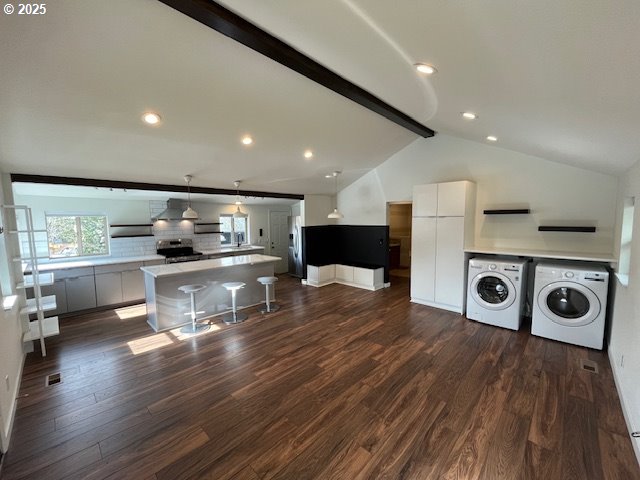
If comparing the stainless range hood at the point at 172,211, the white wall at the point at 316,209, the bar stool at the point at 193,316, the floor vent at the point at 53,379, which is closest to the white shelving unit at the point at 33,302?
the floor vent at the point at 53,379

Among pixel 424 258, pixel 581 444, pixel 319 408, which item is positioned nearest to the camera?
pixel 581 444

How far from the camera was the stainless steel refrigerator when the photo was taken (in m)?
7.00

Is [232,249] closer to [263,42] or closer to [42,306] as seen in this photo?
[42,306]

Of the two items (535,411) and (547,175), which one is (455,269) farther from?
(535,411)

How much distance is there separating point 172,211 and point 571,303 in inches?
268

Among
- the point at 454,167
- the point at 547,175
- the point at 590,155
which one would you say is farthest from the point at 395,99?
the point at 547,175

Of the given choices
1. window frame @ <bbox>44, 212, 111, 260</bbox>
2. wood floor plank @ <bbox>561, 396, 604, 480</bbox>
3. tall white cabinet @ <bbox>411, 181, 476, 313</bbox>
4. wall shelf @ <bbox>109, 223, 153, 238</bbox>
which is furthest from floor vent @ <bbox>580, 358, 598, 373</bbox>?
window frame @ <bbox>44, 212, 111, 260</bbox>

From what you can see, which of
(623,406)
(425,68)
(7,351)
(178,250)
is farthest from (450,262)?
(178,250)

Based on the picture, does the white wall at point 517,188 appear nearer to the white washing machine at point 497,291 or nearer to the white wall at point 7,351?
the white washing machine at point 497,291

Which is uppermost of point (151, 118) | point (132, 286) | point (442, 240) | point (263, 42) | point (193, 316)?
point (263, 42)

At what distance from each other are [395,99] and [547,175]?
2.85m

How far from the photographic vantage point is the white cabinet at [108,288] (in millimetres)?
4781

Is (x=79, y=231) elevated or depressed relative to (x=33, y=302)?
elevated

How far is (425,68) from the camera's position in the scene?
1.83 m
